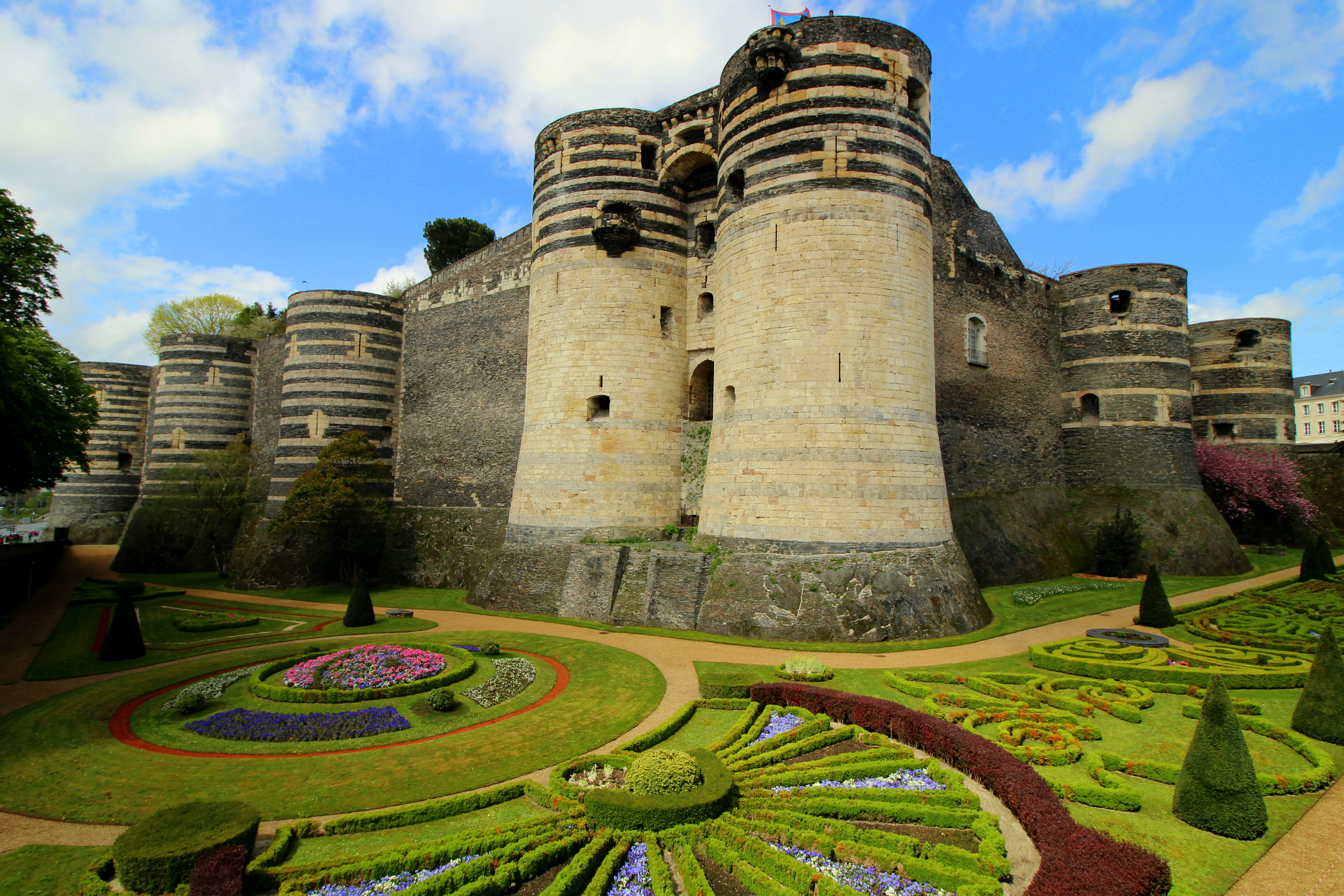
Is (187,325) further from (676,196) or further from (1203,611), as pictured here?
(1203,611)

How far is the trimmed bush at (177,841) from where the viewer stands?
604 centimetres

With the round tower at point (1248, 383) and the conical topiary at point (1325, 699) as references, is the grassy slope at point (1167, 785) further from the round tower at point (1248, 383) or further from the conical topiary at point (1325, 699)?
the round tower at point (1248, 383)

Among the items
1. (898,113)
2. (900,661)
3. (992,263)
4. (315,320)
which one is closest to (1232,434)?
(992,263)

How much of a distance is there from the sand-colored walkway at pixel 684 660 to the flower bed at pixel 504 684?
2674 mm

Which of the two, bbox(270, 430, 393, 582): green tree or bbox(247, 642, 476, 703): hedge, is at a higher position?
bbox(270, 430, 393, 582): green tree

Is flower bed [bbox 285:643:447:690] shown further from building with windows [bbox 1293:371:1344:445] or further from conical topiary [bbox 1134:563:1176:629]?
building with windows [bbox 1293:371:1344:445]

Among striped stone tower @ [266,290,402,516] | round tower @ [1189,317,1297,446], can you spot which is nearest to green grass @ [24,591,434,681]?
striped stone tower @ [266,290,402,516]

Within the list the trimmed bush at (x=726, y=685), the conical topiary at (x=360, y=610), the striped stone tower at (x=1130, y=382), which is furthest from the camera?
the striped stone tower at (x=1130, y=382)

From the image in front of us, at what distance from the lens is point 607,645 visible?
53.1 ft

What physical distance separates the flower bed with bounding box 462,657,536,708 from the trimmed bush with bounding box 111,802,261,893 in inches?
204

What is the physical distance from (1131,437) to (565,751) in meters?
27.5

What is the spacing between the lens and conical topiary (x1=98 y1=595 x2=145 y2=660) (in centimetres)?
1527

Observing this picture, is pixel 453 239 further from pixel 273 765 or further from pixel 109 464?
pixel 273 765

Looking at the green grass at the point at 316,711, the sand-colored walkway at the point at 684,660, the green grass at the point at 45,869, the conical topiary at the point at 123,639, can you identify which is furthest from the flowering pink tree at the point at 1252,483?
the conical topiary at the point at 123,639
